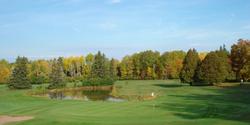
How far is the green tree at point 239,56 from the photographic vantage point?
92.0 m

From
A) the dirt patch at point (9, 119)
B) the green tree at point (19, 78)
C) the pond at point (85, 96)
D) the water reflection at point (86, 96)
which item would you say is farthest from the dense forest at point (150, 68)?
the dirt patch at point (9, 119)

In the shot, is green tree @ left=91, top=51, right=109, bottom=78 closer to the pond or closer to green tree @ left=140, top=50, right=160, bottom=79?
the pond

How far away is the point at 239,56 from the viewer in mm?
94125

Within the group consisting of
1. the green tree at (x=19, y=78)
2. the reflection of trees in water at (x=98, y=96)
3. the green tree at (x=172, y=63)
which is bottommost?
the reflection of trees in water at (x=98, y=96)

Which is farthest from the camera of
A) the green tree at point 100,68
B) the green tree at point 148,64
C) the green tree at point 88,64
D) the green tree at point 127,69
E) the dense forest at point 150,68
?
the green tree at point 88,64

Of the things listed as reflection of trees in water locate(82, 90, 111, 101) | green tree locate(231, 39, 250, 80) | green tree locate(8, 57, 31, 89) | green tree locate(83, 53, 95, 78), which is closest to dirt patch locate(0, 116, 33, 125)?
reflection of trees in water locate(82, 90, 111, 101)

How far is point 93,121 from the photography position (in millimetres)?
34906

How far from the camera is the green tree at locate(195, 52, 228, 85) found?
8356 centimetres

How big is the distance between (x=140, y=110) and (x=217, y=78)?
146 ft

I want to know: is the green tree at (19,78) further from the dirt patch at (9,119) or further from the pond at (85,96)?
the dirt patch at (9,119)

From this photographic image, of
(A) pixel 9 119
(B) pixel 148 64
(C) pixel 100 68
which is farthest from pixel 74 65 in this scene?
(A) pixel 9 119

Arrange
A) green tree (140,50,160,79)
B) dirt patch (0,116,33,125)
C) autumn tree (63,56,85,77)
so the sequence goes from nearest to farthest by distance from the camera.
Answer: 1. dirt patch (0,116,33,125)
2. green tree (140,50,160,79)
3. autumn tree (63,56,85,77)

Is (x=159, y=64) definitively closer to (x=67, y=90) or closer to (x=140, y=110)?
(x=67, y=90)

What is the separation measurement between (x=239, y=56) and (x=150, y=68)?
6370cm
